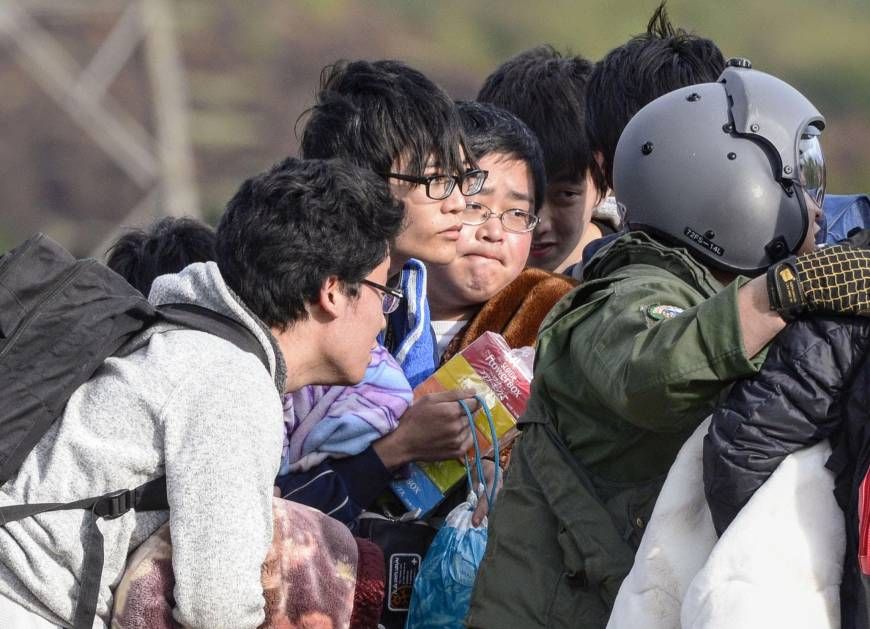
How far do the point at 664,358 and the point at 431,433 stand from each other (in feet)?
4.31

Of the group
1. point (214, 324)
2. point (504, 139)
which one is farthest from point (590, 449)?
point (504, 139)

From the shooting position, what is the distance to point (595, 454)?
3.09m

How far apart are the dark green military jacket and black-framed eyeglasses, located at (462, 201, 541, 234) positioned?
1083 millimetres

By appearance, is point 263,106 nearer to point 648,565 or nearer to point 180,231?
point 180,231

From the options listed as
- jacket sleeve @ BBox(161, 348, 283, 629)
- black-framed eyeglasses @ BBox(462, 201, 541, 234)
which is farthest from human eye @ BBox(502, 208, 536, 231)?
jacket sleeve @ BBox(161, 348, 283, 629)

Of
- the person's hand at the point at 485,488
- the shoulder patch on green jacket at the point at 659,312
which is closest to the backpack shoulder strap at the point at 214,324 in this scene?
the person's hand at the point at 485,488

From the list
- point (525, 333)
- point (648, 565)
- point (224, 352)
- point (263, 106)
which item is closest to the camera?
point (648, 565)

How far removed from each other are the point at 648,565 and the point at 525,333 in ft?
5.33

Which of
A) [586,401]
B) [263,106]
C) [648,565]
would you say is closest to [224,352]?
[586,401]

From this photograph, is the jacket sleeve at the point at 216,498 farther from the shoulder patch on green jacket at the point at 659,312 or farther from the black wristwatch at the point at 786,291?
the black wristwatch at the point at 786,291

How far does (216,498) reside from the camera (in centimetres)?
290

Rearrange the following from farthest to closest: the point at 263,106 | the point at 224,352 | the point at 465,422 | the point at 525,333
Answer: the point at 263,106, the point at 525,333, the point at 465,422, the point at 224,352

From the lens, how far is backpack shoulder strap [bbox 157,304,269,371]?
3117 millimetres

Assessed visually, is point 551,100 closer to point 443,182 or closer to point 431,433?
point 443,182
